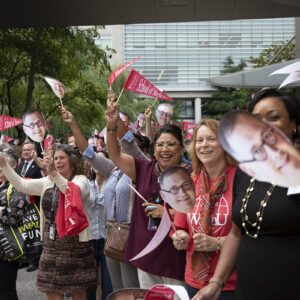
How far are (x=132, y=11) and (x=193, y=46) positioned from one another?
57294 mm

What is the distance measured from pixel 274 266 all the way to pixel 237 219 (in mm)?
295

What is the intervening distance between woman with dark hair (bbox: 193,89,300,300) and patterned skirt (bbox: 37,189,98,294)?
229cm

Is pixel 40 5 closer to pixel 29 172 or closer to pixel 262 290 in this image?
pixel 29 172

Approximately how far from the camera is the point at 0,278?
4.37m

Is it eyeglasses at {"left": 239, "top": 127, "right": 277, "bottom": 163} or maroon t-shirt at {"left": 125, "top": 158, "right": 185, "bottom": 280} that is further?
maroon t-shirt at {"left": 125, "top": 158, "right": 185, "bottom": 280}

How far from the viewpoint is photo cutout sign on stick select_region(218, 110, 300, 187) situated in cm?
106

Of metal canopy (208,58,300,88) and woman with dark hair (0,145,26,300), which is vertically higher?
metal canopy (208,58,300,88)

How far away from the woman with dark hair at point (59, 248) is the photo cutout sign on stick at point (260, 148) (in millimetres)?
2998

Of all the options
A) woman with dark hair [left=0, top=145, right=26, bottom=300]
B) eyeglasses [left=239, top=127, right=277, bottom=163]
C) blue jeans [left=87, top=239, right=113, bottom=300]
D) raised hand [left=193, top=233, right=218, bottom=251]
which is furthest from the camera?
blue jeans [left=87, top=239, right=113, bottom=300]

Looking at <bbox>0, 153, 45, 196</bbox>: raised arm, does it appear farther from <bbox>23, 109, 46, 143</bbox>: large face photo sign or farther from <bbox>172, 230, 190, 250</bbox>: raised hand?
<bbox>172, 230, 190, 250</bbox>: raised hand

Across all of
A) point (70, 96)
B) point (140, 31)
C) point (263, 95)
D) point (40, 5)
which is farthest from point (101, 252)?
point (140, 31)

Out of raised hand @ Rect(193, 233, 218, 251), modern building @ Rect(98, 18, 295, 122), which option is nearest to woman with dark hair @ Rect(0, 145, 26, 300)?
raised hand @ Rect(193, 233, 218, 251)

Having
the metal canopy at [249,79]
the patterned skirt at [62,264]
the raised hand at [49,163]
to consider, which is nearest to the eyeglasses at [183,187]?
the raised hand at [49,163]

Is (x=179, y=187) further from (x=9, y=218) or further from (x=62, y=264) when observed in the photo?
(x=9, y=218)
